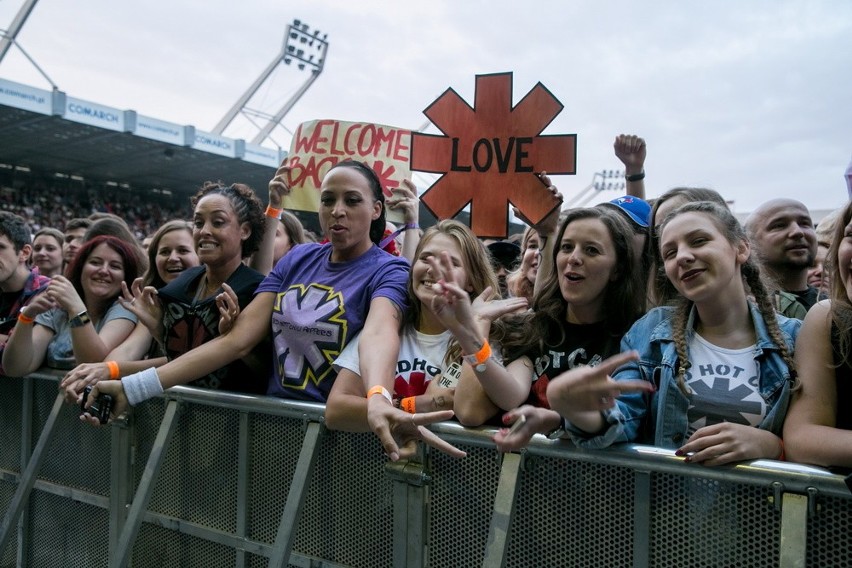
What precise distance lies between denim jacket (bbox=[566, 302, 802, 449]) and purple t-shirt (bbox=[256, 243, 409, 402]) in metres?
0.86

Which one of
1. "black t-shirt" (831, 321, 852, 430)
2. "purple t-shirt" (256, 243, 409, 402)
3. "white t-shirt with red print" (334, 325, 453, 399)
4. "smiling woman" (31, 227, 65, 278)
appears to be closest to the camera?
"black t-shirt" (831, 321, 852, 430)

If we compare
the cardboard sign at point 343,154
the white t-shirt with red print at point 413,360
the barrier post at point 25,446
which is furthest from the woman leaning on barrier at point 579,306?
the barrier post at point 25,446

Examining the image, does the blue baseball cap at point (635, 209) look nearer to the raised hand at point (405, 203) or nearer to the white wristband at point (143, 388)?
the raised hand at point (405, 203)

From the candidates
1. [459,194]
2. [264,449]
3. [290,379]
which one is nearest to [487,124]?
[459,194]

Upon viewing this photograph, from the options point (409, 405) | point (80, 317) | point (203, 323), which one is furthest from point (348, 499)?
point (80, 317)

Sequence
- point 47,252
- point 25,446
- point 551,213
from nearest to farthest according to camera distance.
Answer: point 551,213 < point 25,446 < point 47,252

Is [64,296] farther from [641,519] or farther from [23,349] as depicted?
[641,519]

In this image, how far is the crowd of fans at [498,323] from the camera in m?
1.86

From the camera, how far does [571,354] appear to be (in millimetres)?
2268

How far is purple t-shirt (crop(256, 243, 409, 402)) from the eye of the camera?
2607 millimetres

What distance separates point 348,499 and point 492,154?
1.58 m

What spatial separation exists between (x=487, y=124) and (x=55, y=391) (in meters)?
2.46

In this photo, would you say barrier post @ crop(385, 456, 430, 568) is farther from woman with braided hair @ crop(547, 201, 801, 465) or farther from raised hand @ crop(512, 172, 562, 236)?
raised hand @ crop(512, 172, 562, 236)

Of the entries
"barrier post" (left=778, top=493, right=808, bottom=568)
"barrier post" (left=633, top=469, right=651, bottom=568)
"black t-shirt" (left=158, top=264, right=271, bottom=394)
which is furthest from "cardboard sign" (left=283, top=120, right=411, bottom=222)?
"barrier post" (left=778, top=493, right=808, bottom=568)
